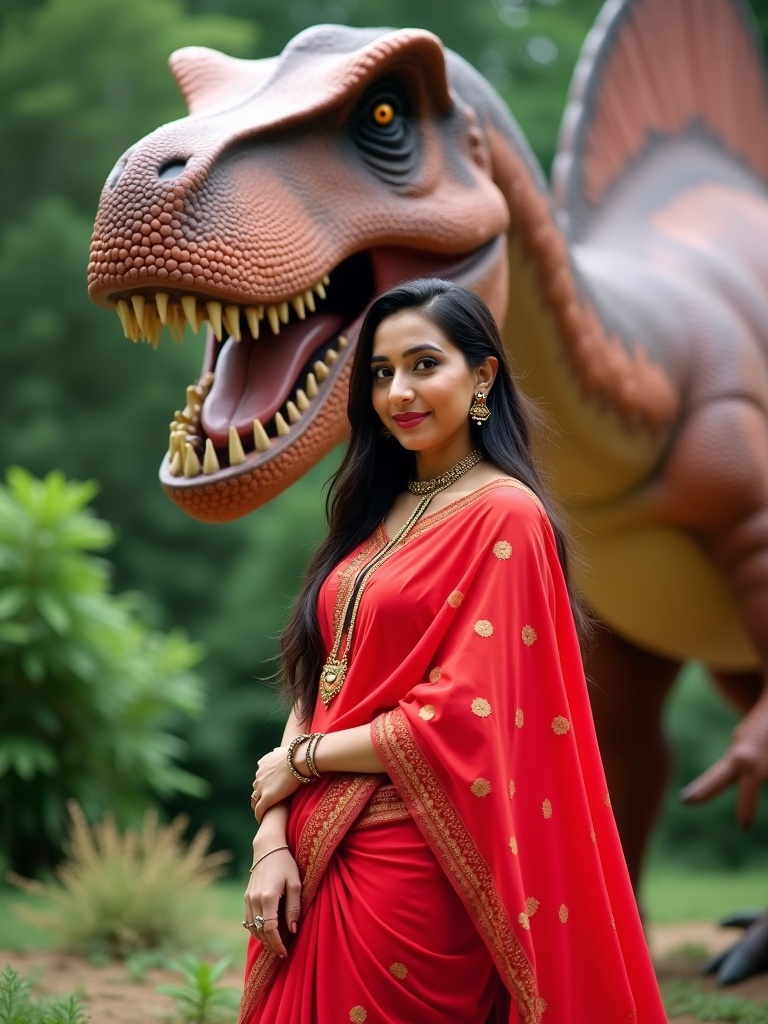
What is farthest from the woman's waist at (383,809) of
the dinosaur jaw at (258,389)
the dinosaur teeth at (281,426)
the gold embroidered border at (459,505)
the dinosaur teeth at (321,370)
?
the dinosaur teeth at (321,370)

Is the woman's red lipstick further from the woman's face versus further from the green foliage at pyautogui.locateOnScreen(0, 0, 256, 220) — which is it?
the green foliage at pyautogui.locateOnScreen(0, 0, 256, 220)

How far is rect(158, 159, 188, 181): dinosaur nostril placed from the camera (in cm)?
212

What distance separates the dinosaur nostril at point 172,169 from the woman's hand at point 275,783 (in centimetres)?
91

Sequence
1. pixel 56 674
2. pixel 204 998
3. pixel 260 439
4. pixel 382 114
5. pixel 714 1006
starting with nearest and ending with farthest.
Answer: pixel 260 439 → pixel 382 114 → pixel 204 998 → pixel 714 1006 → pixel 56 674

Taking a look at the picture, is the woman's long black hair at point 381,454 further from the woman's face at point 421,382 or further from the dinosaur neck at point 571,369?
the dinosaur neck at point 571,369

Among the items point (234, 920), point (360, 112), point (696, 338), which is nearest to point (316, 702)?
point (360, 112)

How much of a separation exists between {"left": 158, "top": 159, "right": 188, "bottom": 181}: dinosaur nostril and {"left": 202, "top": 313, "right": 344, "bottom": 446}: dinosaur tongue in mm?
335

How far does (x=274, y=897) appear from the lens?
1700 mm

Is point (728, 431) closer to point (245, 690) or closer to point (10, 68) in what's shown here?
point (245, 690)

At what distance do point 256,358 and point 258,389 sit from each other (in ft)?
0.21

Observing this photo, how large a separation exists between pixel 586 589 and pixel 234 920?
7.59ft

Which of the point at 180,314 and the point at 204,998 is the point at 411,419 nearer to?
the point at 180,314

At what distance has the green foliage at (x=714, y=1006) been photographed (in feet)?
9.64

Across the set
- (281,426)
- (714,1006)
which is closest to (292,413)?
(281,426)
